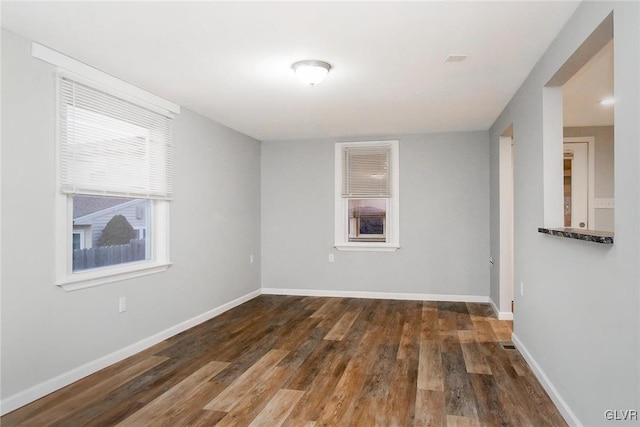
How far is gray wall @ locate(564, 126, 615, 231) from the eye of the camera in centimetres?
544

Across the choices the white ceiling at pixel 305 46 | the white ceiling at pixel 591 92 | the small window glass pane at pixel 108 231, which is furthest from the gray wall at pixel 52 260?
the white ceiling at pixel 591 92

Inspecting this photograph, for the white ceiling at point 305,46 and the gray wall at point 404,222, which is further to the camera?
the gray wall at point 404,222

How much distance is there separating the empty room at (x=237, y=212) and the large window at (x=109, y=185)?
0.02 m

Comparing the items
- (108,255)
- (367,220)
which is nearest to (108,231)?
(108,255)

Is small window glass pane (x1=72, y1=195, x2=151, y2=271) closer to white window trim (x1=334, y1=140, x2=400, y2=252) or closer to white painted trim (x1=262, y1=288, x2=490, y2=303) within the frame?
white painted trim (x1=262, y1=288, x2=490, y2=303)

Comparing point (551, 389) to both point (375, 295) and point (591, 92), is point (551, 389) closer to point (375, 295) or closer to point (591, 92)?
point (591, 92)

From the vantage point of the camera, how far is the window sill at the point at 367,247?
609cm

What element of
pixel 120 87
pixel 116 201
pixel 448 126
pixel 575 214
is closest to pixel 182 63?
pixel 120 87

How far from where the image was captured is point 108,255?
3.58m

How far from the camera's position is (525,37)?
271 cm

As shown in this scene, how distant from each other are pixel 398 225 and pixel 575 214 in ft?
7.39

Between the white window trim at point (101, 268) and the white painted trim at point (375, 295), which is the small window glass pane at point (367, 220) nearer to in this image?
the white painted trim at point (375, 295)

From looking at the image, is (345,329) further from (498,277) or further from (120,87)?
(120,87)

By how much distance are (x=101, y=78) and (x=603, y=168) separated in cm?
573
